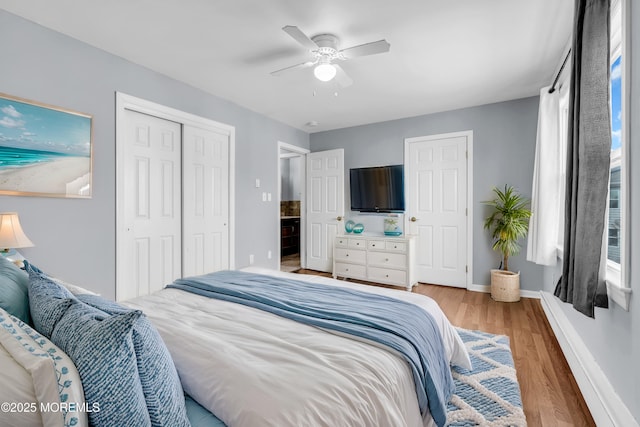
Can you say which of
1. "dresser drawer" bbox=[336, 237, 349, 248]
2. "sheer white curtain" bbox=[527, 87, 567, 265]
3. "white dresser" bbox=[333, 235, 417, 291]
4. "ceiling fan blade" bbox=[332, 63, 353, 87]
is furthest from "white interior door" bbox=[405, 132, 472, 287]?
"ceiling fan blade" bbox=[332, 63, 353, 87]

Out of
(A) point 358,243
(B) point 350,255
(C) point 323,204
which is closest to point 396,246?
(A) point 358,243

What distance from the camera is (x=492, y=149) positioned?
161 inches

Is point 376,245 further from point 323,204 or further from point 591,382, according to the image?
point 591,382

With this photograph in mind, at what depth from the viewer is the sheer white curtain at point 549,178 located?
306 cm

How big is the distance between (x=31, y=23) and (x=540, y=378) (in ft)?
14.5

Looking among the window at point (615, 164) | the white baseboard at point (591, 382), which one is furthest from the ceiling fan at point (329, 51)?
the white baseboard at point (591, 382)

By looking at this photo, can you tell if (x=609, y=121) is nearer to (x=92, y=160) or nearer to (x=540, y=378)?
(x=540, y=378)

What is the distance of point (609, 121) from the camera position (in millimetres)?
1511

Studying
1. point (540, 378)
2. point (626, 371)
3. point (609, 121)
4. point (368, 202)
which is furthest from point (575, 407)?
point (368, 202)

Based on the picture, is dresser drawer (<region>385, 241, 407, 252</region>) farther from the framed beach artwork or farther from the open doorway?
the framed beach artwork

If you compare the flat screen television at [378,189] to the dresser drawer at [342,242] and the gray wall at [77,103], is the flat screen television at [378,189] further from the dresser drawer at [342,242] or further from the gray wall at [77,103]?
the gray wall at [77,103]

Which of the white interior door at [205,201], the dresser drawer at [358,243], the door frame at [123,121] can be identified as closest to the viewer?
the door frame at [123,121]

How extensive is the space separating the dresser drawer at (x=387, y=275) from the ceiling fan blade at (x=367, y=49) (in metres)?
2.88

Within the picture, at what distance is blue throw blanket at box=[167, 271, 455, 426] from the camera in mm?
1316
